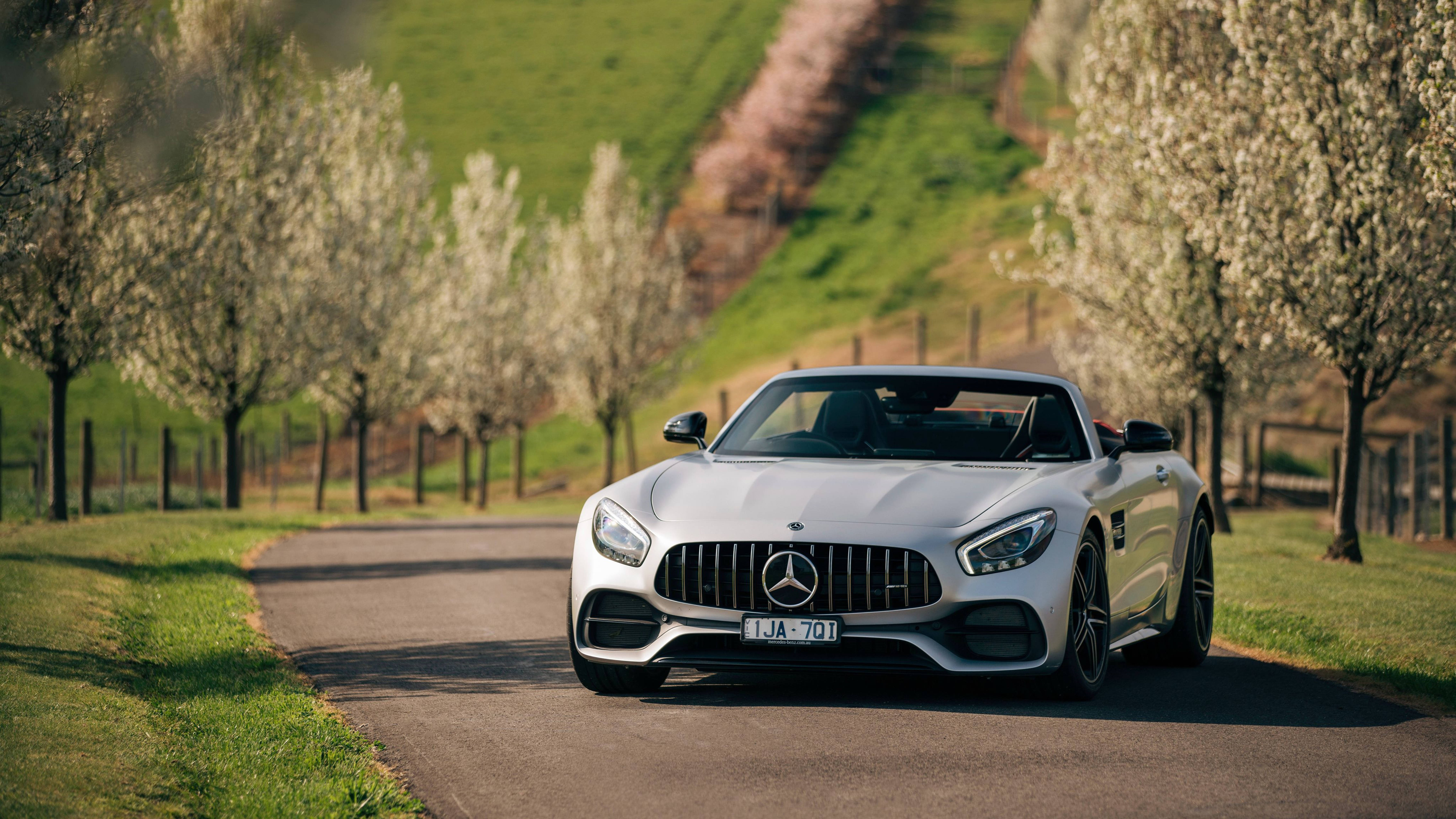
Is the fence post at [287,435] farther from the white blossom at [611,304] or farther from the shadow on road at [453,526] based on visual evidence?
the shadow on road at [453,526]

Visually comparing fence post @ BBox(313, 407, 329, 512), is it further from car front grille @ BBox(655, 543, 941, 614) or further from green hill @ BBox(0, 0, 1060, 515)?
car front grille @ BBox(655, 543, 941, 614)

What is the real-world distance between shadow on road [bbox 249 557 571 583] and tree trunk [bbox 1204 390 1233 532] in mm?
9260

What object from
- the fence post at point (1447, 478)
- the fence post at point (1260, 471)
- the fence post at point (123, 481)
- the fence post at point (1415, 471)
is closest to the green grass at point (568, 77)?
the fence post at point (1260, 471)

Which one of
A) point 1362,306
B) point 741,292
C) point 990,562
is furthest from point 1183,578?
point 741,292

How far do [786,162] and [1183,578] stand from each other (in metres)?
66.9

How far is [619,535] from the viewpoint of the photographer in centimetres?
734

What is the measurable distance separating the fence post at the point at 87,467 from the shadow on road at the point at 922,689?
1631cm

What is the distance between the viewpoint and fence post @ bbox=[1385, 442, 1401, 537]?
2367cm

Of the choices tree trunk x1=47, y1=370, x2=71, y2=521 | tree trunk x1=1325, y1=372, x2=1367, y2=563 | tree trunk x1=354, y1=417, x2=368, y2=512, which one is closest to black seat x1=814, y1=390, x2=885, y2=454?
tree trunk x1=1325, y1=372, x2=1367, y2=563

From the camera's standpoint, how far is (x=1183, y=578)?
912 centimetres

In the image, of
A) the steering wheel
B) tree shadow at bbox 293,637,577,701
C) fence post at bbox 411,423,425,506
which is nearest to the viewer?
tree shadow at bbox 293,637,577,701

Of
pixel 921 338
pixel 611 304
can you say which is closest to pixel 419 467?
pixel 611 304

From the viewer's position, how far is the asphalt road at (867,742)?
5.48 meters

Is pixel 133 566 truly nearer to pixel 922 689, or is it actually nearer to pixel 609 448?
pixel 922 689
